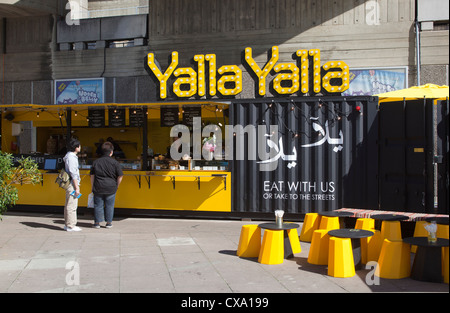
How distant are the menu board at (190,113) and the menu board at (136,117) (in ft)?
3.64

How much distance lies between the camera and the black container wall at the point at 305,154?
417 inches

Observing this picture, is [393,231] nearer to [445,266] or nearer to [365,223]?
[365,223]

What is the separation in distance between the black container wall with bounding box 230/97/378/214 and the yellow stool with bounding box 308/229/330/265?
383 cm

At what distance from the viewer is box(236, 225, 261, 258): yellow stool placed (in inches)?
291

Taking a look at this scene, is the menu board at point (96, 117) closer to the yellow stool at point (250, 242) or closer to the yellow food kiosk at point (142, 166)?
the yellow food kiosk at point (142, 166)

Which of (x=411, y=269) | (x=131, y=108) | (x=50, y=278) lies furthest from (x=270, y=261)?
(x=131, y=108)

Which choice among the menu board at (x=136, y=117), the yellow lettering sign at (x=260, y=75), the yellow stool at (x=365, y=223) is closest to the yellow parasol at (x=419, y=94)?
the yellow stool at (x=365, y=223)

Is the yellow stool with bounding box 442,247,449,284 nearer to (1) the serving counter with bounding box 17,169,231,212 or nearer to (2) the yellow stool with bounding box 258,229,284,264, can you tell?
(2) the yellow stool with bounding box 258,229,284,264

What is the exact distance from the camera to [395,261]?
6.16 m

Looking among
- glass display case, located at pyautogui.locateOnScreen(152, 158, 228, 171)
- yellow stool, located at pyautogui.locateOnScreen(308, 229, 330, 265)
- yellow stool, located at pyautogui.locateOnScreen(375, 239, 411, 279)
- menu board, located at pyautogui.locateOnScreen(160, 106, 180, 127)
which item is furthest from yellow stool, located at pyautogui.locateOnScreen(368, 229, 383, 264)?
menu board, located at pyautogui.locateOnScreen(160, 106, 180, 127)

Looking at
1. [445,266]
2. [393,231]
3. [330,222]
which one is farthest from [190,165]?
[445,266]

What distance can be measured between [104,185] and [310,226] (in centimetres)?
439

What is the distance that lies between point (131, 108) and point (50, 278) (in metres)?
6.62

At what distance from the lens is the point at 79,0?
18.6m
